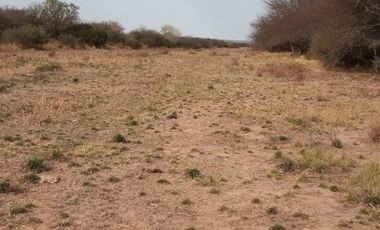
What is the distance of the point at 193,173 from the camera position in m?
8.14

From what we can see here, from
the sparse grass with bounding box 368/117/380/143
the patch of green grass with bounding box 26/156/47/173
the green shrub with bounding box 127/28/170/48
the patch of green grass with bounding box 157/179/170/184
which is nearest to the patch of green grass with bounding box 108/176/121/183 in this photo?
the patch of green grass with bounding box 157/179/170/184

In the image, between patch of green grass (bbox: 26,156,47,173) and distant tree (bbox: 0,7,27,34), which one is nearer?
patch of green grass (bbox: 26,156,47,173)

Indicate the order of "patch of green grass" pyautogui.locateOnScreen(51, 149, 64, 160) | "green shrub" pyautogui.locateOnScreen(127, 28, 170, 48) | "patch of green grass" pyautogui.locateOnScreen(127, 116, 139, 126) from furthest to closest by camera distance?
"green shrub" pyautogui.locateOnScreen(127, 28, 170, 48), "patch of green grass" pyautogui.locateOnScreen(127, 116, 139, 126), "patch of green grass" pyautogui.locateOnScreen(51, 149, 64, 160)

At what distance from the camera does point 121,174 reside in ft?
26.7

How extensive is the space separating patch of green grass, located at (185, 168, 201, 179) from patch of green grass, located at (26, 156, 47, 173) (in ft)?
6.56

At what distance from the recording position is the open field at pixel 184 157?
6512mm

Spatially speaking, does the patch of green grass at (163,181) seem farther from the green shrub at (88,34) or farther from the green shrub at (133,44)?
the green shrub at (133,44)

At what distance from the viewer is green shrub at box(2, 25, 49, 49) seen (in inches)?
1617

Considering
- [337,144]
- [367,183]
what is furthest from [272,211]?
[337,144]

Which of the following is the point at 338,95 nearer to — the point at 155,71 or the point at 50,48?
the point at 155,71

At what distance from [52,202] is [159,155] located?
280 centimetres

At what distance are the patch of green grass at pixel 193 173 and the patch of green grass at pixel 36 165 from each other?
200 cm

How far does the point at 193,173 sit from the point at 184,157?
1142 millimetres

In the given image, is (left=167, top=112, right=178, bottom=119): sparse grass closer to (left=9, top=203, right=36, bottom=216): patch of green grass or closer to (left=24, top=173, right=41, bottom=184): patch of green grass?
(left=24, top=173, right=41, bottom=184): patch of green grass
